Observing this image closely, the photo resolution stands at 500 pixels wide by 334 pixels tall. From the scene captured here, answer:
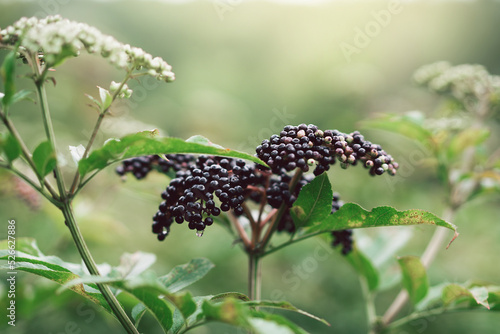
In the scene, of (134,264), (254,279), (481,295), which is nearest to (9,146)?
(134,264)

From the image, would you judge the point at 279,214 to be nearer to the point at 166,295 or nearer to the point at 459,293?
the point at 166,295

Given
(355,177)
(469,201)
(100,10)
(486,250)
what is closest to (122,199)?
(355,177)

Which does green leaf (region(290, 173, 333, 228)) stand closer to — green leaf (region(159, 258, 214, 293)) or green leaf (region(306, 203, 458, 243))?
green leaf (region(306, 203, 458, 243))

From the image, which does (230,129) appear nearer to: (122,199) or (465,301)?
(122,199)

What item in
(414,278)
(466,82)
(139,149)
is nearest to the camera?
(139,149)

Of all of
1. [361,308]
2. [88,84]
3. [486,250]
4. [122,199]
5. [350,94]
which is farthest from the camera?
[350,94]

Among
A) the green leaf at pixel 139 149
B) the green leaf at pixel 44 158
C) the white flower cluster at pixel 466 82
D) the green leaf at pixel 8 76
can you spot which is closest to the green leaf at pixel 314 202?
the green leaf at pixel 139 149
